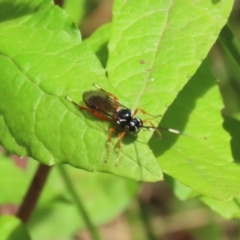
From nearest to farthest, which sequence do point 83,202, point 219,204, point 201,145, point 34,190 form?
point 201,145 < point 219,204 < point 34,190 < point 83,202

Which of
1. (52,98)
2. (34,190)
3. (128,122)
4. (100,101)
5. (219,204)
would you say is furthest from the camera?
(34,190)

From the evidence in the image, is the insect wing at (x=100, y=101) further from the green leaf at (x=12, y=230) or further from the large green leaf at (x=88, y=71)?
the green leaf at (x=12, y=230)

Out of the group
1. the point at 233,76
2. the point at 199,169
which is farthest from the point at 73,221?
the point at 199,169

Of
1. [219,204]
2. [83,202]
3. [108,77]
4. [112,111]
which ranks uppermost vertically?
[108,77]

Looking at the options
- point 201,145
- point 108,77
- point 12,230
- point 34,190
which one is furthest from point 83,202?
point 108,77

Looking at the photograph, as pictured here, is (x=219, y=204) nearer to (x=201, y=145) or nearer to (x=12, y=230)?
(x=201, y=145)

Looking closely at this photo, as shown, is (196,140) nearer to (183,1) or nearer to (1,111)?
(183,1)
